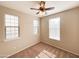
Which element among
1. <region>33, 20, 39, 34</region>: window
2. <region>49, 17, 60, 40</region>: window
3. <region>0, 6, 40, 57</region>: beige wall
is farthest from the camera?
<region>33, 20, 39, 34</region>: window

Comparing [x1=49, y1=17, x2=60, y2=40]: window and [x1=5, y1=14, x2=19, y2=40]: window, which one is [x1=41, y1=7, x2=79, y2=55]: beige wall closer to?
[x1=49, y1=17, x2=60, y2=40]: window

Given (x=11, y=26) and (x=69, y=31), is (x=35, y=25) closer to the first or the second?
(x=11, y=26)

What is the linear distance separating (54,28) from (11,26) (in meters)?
2.97

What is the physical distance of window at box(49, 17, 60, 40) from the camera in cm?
435

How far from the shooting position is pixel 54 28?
4742 mm

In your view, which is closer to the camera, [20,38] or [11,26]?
[11,26]

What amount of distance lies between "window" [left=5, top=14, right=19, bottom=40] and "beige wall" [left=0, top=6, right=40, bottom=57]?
23cm

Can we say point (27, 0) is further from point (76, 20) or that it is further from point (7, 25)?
point (76, 20)

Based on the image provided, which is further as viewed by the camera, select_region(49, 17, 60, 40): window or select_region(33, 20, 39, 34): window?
select_region(33, 20, 39, 34): window

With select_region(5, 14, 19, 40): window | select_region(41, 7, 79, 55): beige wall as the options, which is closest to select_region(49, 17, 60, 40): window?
select_region(41, 7, 79, 55): beige wall

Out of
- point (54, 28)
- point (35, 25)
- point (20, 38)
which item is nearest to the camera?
point (20, 38)

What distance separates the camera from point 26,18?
433 cm

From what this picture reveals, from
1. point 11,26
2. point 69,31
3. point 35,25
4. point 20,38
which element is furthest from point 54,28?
point 11,26

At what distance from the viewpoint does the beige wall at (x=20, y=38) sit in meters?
2.86
